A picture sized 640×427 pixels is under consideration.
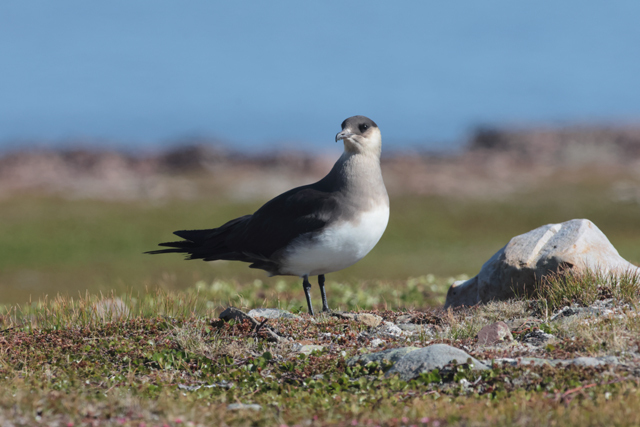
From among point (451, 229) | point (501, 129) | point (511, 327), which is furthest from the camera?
point (501, 129)

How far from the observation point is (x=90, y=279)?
73.5 feet

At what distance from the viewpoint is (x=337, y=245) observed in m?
8.57

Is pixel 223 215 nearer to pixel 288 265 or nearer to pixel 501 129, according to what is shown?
pixel 288 265

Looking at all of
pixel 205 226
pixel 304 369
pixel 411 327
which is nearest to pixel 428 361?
pixel 304 369

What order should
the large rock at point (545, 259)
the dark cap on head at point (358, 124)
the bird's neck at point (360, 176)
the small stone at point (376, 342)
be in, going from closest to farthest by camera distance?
1. the small stone at point (376, 342)
2. the bird's neck at point (360, 176)
3. the dark cap on head at point (358, 124)
4. the large rock at point (545, 259)

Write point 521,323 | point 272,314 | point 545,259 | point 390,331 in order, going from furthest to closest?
1. point 545,259
2. point 272,314
3. point 390,331
4. point 521,323

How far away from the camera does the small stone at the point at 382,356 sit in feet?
22.5

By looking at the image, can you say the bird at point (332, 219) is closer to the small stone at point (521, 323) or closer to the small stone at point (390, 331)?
the small stone at point (390, 331)

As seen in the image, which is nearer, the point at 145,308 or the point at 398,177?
the point at 145,308

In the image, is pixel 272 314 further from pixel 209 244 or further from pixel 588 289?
pixel 588 289

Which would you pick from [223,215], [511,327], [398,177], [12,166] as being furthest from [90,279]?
[12,166]

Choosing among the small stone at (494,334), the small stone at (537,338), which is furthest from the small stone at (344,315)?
the small stone at (537,338)

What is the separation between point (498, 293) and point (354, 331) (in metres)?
2.98

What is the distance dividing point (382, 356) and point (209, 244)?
420 centimetres
